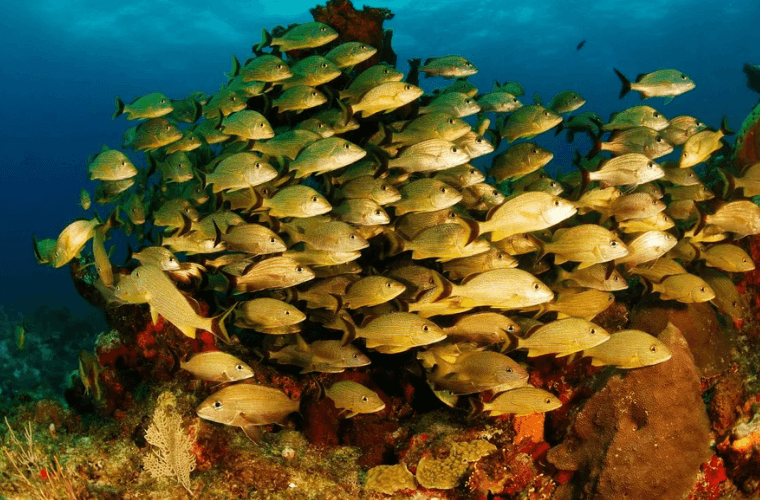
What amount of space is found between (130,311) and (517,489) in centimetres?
445

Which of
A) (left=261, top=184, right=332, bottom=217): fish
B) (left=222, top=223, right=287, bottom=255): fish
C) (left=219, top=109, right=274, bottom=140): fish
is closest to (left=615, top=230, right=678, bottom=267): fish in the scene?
(left=261, top=184, right=332, bottom=217): fish

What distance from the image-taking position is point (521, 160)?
5320mm

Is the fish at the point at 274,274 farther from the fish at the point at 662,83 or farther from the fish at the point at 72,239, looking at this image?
the fish at the point at 662,83

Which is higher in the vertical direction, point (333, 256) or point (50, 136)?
point (333, 256)

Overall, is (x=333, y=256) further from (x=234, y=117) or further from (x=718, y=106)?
(x=718, y=106)

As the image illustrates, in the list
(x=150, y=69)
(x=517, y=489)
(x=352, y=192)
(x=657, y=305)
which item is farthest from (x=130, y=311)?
(x=150, y=69)

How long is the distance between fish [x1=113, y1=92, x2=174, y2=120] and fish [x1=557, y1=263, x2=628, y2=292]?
5.00 meters

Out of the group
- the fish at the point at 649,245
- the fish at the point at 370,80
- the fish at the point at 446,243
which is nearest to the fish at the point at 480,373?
the fish at the point at 446,243

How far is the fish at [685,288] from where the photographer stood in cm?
472

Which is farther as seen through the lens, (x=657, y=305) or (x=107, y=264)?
(x=657, y=305)

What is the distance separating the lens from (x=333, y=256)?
468 centimetres

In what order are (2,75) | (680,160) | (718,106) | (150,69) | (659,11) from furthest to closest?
(718,106), (2,75), (150,69), (659,11), (680,160)

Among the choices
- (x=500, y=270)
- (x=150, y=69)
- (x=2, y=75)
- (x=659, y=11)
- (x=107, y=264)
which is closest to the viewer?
(x=500, y=270)

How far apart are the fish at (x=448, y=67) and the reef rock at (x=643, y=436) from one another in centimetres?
421
